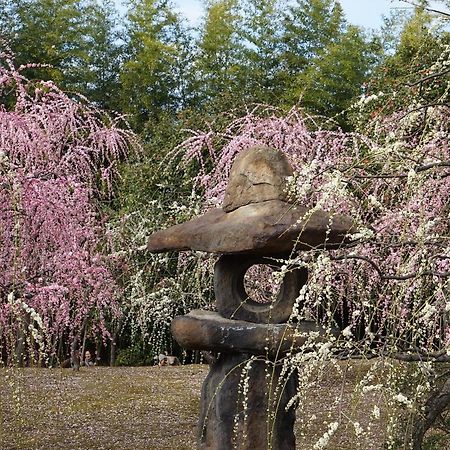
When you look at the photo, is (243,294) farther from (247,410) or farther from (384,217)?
(384,217)

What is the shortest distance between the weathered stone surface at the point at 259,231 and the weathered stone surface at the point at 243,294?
156 millimetres

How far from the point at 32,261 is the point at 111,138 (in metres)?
1.47

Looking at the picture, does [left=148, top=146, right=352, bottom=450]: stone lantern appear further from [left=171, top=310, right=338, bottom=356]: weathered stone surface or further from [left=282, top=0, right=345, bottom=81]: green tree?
[left=282, top=0, right=345, bottom=81]: green tree

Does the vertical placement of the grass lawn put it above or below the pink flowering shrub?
below

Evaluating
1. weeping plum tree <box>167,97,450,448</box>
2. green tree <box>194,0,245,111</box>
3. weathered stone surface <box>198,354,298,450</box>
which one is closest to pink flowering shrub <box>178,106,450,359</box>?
weeping plum tree <box>167,97,450,448</box>

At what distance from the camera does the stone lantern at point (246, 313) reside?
12.6 feet

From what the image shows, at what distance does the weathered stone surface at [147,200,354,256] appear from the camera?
3.72m

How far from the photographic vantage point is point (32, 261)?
19.1ft

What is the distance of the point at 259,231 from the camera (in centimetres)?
374

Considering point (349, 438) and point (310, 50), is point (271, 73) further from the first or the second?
point (349, 438)

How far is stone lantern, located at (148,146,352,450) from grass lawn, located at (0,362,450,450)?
1.28m

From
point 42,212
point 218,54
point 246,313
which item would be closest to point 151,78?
point 218,54

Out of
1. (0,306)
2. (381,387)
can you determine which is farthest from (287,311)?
(0,306)

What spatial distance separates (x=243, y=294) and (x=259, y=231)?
583mm
